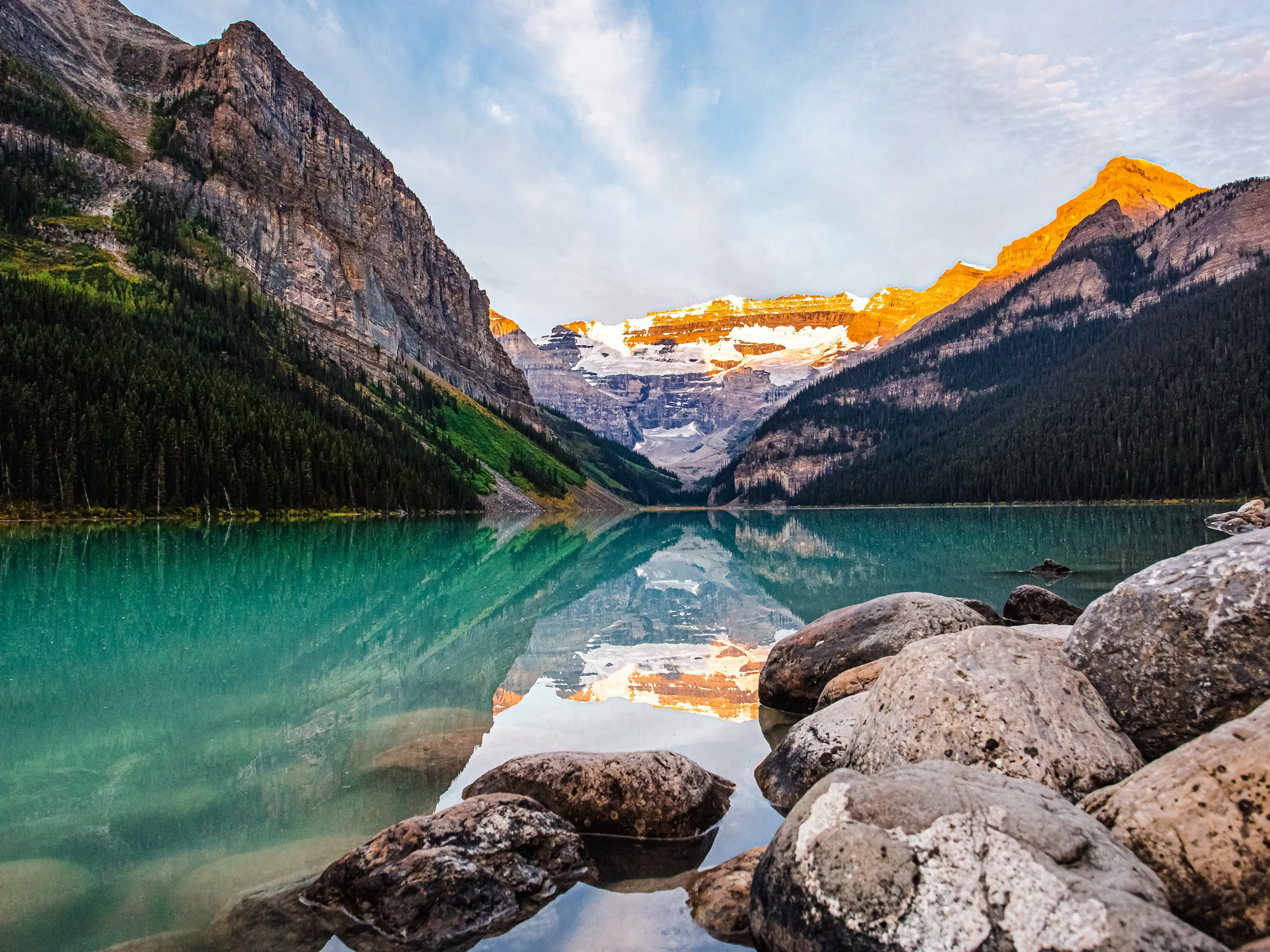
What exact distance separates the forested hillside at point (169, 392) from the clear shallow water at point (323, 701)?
33108 millimetres

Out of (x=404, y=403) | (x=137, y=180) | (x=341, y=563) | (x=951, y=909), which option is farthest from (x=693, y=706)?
(x=137, y=180)

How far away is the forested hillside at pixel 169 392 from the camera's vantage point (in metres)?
69.2

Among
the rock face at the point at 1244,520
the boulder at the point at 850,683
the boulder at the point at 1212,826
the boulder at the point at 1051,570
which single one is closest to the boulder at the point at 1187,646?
the boulder at the point at 1212,826

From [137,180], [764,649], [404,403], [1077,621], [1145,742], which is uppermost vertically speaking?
[137,180]

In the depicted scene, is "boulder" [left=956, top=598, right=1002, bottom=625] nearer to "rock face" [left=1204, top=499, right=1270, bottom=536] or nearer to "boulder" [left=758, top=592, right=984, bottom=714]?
"boulder" [left=758, top=592, right=984, bottom=714]

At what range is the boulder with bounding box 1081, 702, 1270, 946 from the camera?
15.9ft

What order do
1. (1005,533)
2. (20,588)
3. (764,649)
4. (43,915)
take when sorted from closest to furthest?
(43,915), (764,649), (20,588), (1005,533)

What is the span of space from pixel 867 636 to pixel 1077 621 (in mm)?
5009

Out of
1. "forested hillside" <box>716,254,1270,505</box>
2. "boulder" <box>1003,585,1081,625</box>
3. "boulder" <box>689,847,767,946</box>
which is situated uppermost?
"forested hillside" <box>716,254,1270,505</box>

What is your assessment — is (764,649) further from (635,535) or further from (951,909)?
(635,535)

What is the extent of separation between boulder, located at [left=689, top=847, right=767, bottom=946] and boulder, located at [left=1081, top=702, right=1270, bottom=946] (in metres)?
2.99

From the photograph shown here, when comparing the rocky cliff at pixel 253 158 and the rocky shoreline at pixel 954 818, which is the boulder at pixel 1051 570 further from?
the rocky cliff at pixel 253 158

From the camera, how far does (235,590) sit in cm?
2834

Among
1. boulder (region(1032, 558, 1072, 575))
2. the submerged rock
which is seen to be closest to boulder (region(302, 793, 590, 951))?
the submerged rock
